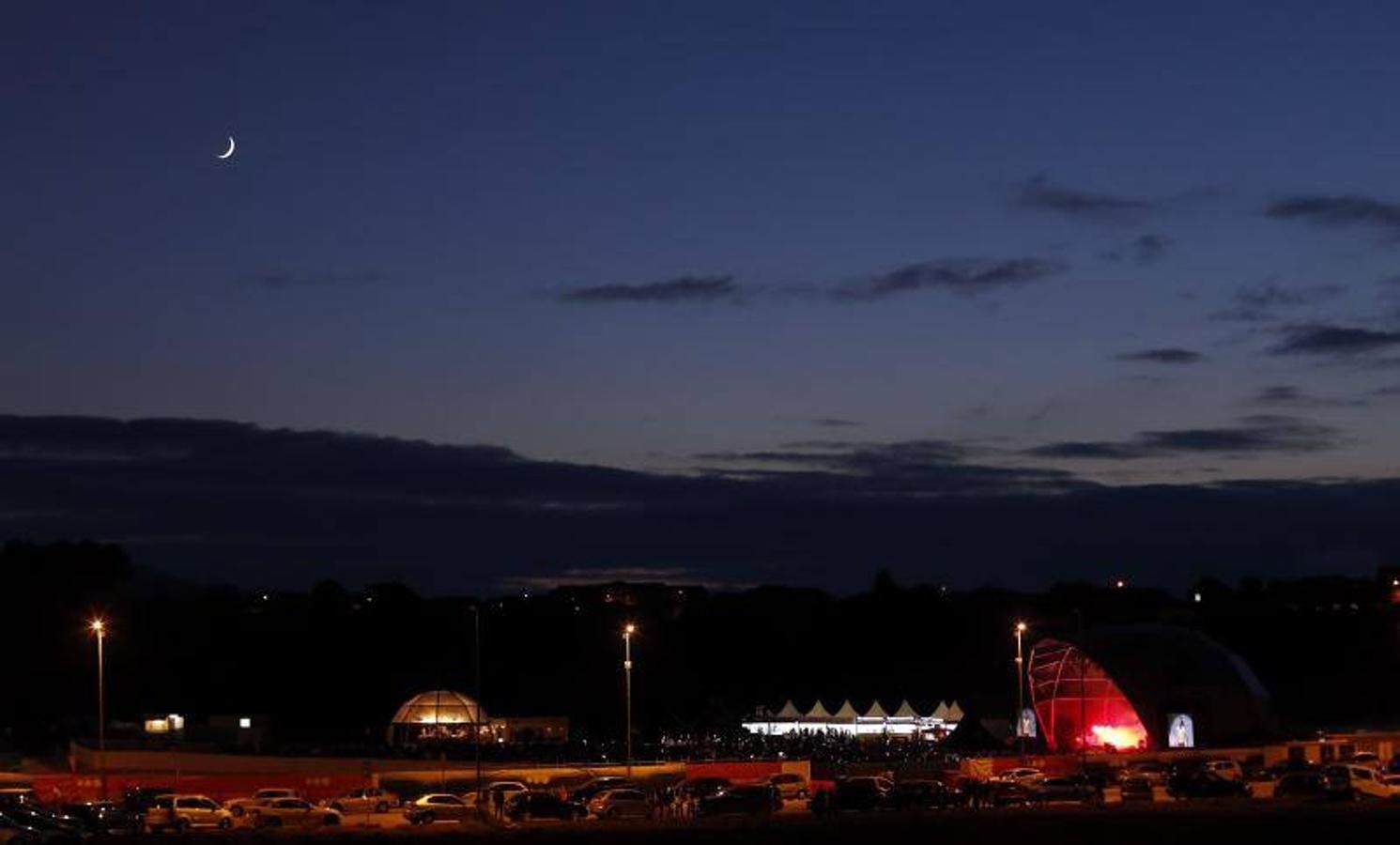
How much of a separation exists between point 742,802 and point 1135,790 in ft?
40.7

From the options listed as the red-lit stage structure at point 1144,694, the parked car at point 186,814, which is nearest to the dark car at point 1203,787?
the red-lit stage structure at point 1144,694

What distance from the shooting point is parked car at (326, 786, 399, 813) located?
5619 centimetres

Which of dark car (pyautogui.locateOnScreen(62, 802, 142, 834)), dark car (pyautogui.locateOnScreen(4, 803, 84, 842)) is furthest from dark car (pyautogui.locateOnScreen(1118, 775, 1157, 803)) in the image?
dark car (pyautogui.locateOnScreen(4, 803, 84, 842))

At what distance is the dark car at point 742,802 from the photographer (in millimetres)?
54750

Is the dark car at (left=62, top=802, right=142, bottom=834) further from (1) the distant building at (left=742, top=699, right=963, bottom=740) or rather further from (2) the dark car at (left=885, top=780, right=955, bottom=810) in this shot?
(1) the distant building at (left=742, top=699, right=963, bottom=740)

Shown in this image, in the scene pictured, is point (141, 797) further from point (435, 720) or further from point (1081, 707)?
point (1081, 707)

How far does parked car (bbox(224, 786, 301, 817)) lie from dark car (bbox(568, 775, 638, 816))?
8.40 metres

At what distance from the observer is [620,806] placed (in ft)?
177

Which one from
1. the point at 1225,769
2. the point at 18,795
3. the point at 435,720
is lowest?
the point at 1225,769

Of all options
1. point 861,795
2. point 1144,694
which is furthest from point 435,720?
point 861,795

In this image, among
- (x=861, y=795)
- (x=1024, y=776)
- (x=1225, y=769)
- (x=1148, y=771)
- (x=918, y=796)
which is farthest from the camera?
(x=1148, y=771)

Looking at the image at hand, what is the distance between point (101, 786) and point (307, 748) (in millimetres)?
21163

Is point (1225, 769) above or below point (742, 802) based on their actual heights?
below

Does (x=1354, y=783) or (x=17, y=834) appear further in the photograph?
(x=1354, y=783)
